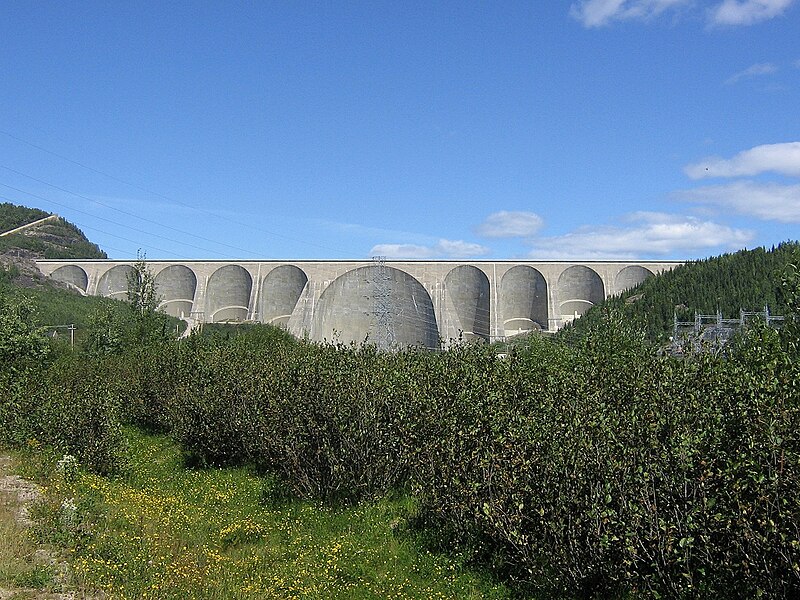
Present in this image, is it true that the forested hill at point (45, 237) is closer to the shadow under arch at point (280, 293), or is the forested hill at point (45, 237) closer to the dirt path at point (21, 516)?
the shadow under arch at point (280, 293)

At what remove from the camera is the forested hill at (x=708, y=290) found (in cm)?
5744

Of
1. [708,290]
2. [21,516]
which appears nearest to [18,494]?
[21,516]

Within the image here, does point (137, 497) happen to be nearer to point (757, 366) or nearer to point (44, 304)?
point (757, 366)

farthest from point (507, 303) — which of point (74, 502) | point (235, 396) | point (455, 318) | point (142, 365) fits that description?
point (74, 502)

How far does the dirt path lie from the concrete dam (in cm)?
5003

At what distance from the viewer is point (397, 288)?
67562 millimetres

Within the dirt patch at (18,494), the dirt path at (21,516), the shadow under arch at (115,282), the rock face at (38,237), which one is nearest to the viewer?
the dirt path at (21,516)

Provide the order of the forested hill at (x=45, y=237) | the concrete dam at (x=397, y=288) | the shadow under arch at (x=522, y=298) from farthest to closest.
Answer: the forested hill at (x=45, y=237) < the shadow under arch at (x=522, y=298) < the concrete dam at (x=397, y=288)

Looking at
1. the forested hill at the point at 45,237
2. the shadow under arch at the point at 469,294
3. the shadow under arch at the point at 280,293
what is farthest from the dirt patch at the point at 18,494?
the forested hill at the point at 45,237

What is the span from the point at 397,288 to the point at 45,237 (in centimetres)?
8005

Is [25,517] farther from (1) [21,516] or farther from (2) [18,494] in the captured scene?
(2) [18,494]

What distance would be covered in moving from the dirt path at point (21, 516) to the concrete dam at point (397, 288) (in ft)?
164

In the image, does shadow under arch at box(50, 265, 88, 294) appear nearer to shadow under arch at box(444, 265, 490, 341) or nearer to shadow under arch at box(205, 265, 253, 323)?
shadow under arch at box(205, 265, 253, 323)

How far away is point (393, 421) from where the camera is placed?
43.5ft
